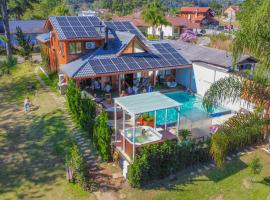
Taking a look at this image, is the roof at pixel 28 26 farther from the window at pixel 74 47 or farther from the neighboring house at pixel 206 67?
the neighboring house at pixel 206 67

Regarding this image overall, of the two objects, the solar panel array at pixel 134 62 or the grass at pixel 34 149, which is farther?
the solar panel array at pixel 134 62

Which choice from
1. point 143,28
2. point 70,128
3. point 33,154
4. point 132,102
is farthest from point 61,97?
point 143,28

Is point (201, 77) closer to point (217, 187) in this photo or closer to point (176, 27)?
point (217, 187)

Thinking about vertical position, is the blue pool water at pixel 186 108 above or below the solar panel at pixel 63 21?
below

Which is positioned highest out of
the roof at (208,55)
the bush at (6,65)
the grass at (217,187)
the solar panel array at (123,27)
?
the solar panel array at (123,27)

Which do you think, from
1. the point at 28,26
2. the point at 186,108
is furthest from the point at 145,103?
the point at 28,26

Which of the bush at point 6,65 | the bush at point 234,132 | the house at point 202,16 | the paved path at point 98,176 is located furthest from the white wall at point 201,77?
the house at point 202,16

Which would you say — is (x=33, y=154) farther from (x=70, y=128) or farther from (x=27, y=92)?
(x=27, y=92)

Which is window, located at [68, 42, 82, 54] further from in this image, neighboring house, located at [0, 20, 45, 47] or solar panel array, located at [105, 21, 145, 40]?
neighboring house, located at [0, 20, 45, 47]
